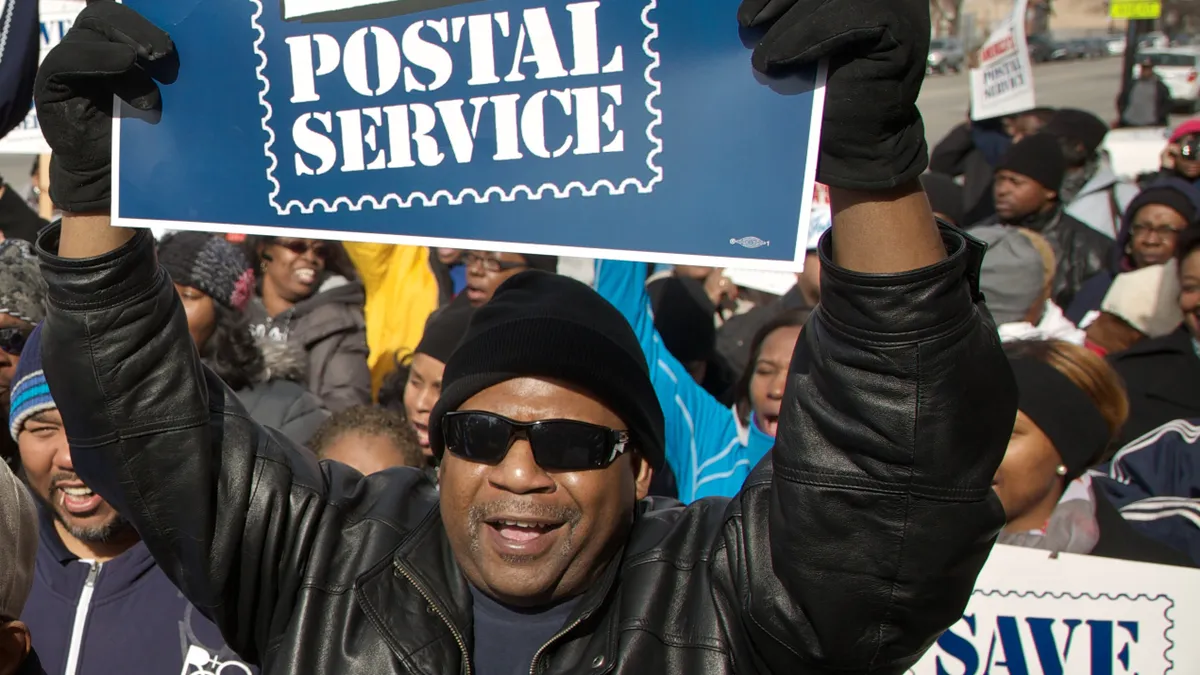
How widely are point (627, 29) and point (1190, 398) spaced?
329 cm

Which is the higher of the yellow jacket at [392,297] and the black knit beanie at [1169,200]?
the black knit beanie at [1169,200]

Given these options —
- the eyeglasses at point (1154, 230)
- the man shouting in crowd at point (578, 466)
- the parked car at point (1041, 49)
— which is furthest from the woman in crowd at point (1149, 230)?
the parked car at point (1041, 49)

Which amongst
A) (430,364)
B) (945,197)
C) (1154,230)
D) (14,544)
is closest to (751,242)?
(14,544)

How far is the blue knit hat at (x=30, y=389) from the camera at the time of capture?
2781mm

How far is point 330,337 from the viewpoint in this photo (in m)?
4.95

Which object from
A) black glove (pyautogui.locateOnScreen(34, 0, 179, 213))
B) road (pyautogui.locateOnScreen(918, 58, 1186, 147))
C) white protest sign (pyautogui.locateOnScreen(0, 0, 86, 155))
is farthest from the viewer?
road (pyautogui.locateOnScreen(918, 58, 1186, 147))

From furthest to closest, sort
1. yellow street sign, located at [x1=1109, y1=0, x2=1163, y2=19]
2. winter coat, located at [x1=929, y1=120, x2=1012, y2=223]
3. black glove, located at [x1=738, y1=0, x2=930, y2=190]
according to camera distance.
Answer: yellow street sign, located at [x1=1109, y1=0, x2=1163, y2=19]
winter coat, located at [x1=929, y1=120, x2=1012, y2=223]
black glove, located at [x1=738, y1=0, x2=930, y2=190]

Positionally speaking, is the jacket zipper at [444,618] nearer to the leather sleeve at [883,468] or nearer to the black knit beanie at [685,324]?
the leather sleeve at [883,468]

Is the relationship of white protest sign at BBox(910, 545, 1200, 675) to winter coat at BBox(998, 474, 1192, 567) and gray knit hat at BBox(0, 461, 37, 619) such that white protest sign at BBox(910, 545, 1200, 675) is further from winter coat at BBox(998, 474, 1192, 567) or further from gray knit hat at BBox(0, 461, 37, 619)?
gray knit hat at BBox(0, 461, 37, 619)

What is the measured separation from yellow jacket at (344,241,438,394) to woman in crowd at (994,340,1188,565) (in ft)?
9.08

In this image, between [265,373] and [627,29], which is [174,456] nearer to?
[627,29]

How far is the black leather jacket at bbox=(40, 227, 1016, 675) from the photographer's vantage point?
1.63 metres

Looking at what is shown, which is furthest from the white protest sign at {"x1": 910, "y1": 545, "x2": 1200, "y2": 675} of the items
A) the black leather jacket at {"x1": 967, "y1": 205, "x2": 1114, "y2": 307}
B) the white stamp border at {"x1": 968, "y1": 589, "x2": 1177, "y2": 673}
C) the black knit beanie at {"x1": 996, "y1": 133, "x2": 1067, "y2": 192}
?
the black knit beanie at {"x1": 996, "y1": 133, "x2": 1067, "y2": 192}

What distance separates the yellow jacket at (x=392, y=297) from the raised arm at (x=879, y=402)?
355 centimetres
